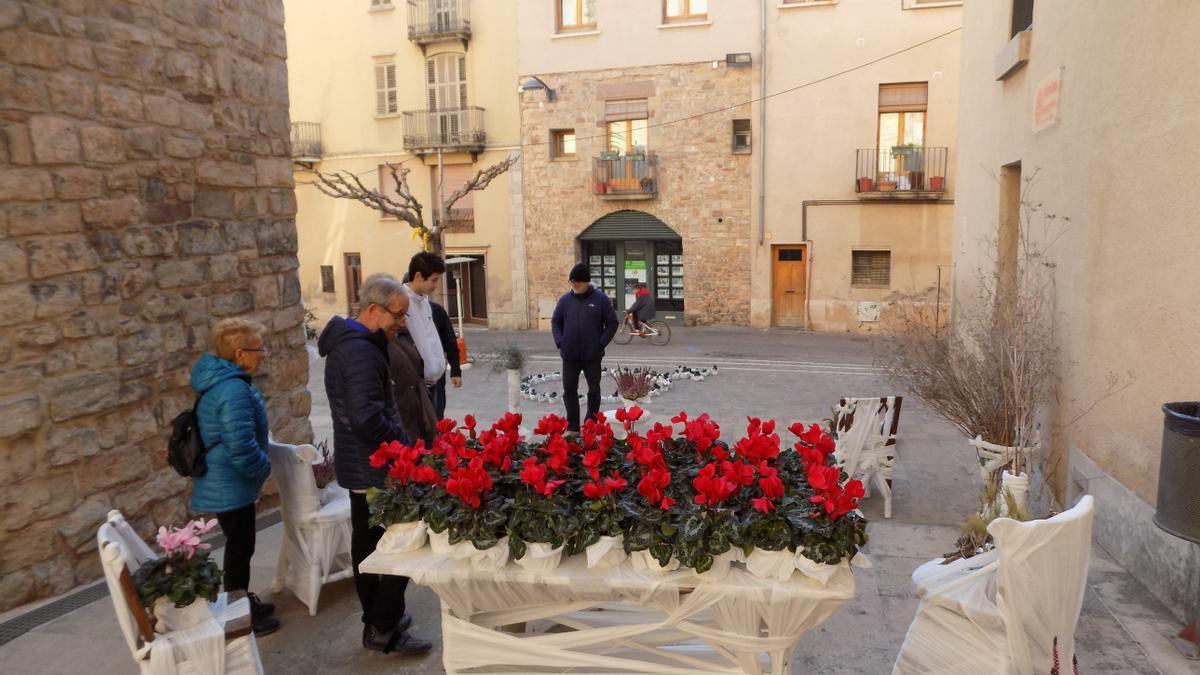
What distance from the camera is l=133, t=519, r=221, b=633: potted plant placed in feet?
8.86

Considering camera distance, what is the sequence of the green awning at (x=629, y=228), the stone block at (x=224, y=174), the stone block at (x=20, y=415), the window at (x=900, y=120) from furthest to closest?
the green awning at (x=629, y=228) → the window at (x=900, y=120) → the stone block at (x=224, y=174) → the stone block at (x=20, y=415)

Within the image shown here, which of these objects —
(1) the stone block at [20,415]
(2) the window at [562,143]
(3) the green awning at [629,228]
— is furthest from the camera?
(2) the window at [562,143]

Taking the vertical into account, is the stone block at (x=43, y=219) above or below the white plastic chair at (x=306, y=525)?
above

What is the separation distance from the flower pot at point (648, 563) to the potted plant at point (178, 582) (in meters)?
1.48

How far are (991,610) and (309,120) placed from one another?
847 inches

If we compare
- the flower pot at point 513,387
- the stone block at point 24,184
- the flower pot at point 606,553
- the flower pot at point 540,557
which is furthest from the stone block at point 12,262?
the flower pot at point 513,387

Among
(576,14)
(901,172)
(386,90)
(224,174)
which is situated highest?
(576,14)

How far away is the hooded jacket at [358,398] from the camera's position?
3.39m

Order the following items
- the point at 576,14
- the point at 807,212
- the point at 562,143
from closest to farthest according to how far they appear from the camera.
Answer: the point at 807,212 → the point at 576,14 → the point at 562,143

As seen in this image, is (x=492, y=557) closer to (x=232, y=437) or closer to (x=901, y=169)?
(x=232, y=437)

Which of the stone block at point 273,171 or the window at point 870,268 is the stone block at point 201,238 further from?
the window at point 870,268

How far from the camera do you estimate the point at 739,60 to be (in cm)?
1709

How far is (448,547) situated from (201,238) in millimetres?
3317

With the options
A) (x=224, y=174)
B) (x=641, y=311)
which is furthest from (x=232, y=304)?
(x=641, y=311)
